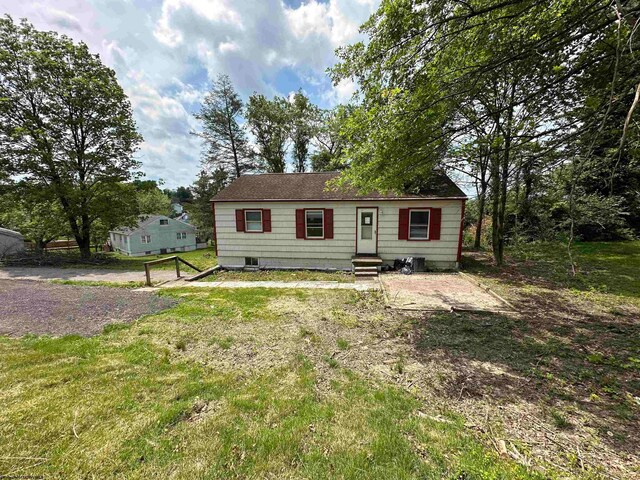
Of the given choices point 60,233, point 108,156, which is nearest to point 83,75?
point 108,156

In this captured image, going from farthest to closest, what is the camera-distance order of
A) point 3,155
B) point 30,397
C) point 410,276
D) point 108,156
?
1. point 108,156
2. point 3,155
3. point 410,276
4. point 30,397

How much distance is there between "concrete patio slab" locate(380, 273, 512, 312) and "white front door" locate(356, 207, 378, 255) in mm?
1713

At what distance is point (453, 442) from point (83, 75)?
1998 centimetres

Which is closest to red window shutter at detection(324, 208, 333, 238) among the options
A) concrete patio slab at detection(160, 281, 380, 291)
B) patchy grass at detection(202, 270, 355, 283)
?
patchy grass at detection(202, 270, 355, 283)

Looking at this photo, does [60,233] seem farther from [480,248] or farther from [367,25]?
[480,248]

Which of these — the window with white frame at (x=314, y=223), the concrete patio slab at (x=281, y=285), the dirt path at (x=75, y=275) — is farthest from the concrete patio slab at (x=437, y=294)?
the dirt path at (x=75, y=275)

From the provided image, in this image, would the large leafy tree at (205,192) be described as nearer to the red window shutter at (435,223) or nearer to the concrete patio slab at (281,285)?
the concrete patio slab at (281,285)

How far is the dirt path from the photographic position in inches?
371

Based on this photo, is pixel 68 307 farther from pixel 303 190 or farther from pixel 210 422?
pixel 303 190

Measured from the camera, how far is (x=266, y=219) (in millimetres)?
11031

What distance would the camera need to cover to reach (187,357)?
12.6 feet

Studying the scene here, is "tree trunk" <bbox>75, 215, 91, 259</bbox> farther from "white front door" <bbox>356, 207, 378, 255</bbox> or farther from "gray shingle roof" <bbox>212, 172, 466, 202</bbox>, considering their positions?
"white front door" <bbox>356, 207, 378, 255</bbox>

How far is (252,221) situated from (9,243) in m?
13.6

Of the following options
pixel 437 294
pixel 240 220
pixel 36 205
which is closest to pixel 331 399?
pixel 437 294
